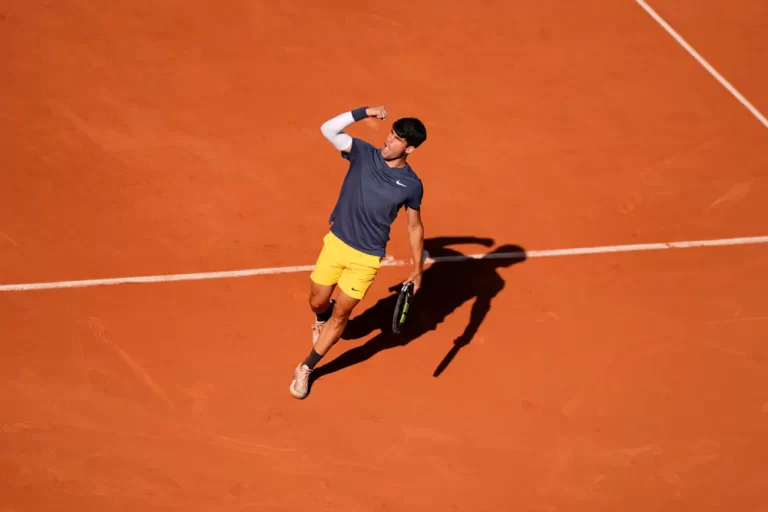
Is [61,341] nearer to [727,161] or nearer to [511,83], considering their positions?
[511,83]

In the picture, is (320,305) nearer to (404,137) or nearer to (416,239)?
(416,239)

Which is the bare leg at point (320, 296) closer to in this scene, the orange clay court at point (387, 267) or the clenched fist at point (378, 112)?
the orange clay court at point (387, 267)

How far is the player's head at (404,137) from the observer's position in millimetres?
8141

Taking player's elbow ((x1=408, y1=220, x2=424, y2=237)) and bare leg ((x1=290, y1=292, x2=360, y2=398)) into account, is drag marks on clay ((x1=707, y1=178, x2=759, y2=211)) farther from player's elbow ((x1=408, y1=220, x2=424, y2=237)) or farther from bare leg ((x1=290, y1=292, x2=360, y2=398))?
bare leg ((x1=290, y1=292, x2=360, y2=398))

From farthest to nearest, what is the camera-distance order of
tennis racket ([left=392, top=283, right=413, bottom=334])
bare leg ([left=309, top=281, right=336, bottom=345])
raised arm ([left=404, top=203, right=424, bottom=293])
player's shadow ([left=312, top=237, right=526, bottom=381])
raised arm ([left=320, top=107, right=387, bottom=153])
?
player's shadow ([left=312, top=237, right=526, bottom=381]), bare leg ([left=309, top=281, right=336, bottom=345]), tennis racket ([left=392, top=283, right=413, bottom=334]), raised arm ([left=404, top=203, right=424, bottom=293]), raised arm ([left=320, top=107, right=387, bottom=153])

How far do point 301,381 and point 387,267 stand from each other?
199 cm

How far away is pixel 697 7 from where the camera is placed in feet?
49.8

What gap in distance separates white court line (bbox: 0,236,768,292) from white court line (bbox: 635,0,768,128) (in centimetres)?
254

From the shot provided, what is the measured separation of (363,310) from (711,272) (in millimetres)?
4008

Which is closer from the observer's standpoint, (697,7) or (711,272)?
(711,272)

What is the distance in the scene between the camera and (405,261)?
421 inches

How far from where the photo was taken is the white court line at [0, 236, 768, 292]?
390 inches

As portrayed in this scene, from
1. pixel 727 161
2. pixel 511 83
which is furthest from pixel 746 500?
pixel 511 83

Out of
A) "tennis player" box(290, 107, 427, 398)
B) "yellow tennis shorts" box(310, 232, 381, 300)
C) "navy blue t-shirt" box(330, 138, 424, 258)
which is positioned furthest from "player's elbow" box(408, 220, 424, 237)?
"yellow tennis shorts" box(310, 232, 381, 300)
